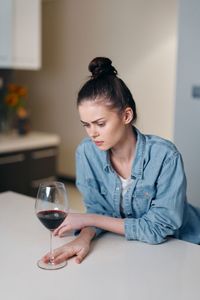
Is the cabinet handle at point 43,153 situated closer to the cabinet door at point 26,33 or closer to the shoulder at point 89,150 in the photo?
the cabinet door at point 26,33

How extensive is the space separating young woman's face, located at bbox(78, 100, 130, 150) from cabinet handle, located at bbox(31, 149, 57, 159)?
216 cm

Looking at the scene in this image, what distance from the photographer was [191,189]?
9.30 ft

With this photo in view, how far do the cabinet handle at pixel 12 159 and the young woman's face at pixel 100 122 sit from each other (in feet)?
6.48

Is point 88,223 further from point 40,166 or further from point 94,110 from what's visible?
point 40,166

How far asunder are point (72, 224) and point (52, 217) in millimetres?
209

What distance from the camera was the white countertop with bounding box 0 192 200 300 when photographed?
95 centimetres

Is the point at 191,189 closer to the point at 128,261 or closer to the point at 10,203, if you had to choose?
the point at 10,203

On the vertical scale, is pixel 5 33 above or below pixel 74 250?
above

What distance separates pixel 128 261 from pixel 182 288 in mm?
190

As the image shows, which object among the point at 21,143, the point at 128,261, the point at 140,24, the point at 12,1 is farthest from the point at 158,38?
the point at 128,261

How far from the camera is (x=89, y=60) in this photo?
183 inches

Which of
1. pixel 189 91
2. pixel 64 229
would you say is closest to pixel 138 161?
pixel 64 229

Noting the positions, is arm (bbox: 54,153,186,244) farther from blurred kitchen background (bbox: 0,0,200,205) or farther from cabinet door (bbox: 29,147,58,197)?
cabinet door (bbox: 29,147,58,197)

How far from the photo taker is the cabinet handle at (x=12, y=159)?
3.20 meters
